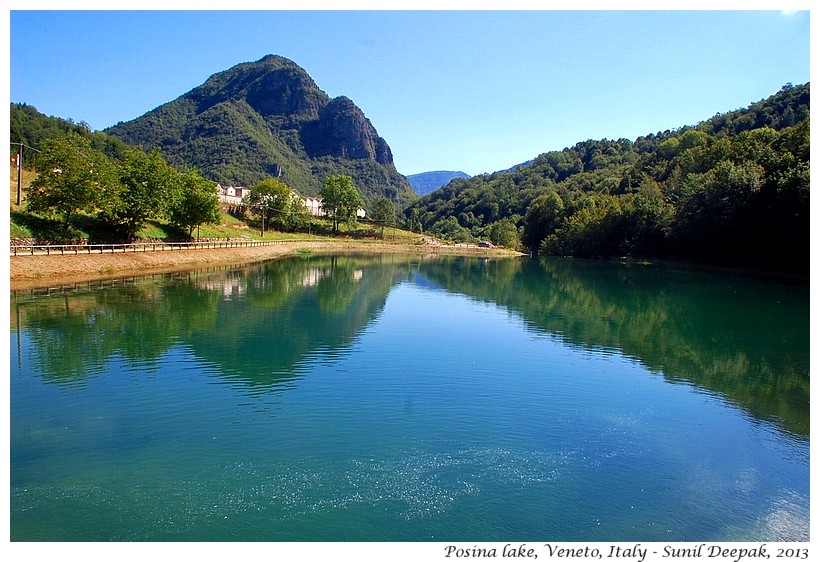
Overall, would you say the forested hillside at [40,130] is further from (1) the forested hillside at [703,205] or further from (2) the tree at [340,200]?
(1) the forested hillside at [703,205]

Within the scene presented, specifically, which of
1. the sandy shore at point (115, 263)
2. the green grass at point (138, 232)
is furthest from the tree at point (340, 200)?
the sandy shore at point (115, 263)

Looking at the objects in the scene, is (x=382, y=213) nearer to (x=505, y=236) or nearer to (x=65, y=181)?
(x=505, y=236)

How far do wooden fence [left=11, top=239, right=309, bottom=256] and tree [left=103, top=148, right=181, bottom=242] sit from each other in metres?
2.37

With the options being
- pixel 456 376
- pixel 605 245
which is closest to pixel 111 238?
pixel 456 376

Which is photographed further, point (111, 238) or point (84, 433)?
point (111, 238)

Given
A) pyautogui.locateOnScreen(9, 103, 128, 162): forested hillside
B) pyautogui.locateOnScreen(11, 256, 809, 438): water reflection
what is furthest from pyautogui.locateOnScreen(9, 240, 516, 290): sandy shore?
pyautogui.locateOnScreen(9, 103, 128, 162): forested hillside

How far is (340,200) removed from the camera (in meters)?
110

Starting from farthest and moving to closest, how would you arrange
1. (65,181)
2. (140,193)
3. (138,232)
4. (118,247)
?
(138,232), (140,193), (118,247), (65,181)

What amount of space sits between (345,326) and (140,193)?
110 ft

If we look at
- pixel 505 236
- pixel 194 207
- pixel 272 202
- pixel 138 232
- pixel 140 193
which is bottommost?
pixel 138 232

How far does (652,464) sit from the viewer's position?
10.2 meters

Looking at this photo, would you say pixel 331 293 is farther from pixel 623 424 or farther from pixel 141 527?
pixel 141 527

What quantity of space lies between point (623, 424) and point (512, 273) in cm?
4556

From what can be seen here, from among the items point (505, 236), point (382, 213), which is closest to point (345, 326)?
point (382, 213)
